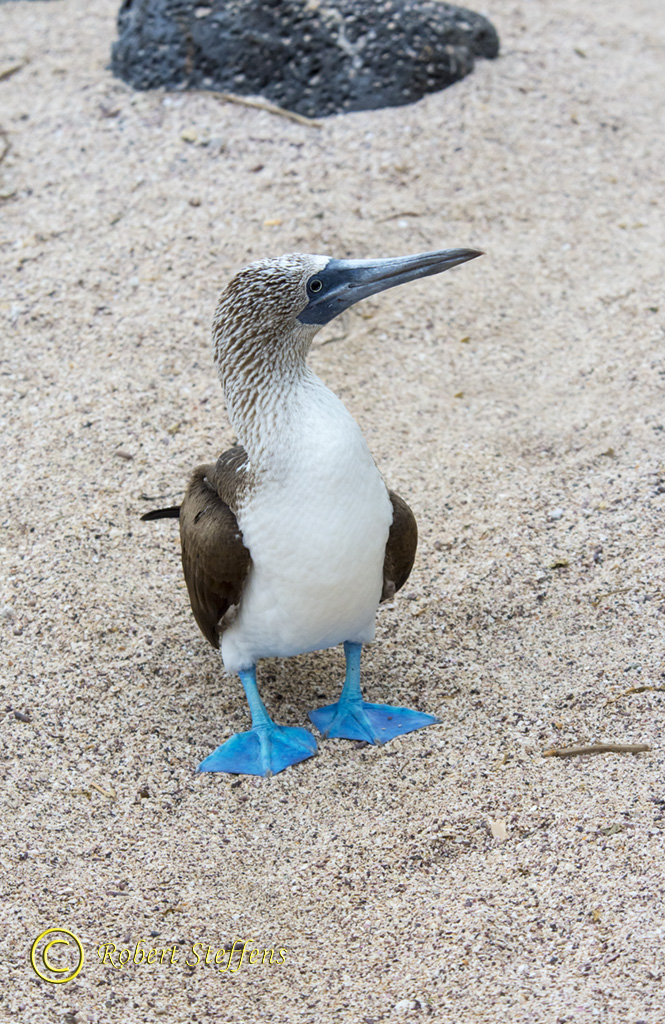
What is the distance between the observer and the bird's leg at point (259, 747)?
331 centimetres

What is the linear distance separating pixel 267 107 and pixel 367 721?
453cm

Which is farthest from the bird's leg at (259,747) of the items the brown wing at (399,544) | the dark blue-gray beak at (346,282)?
the dark blue-gray beak at (346,282)

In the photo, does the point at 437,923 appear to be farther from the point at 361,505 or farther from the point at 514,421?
the point at 514,421

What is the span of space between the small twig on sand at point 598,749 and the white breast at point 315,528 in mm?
739

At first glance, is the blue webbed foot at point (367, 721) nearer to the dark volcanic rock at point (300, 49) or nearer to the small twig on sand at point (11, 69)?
the dark volcanic rock at point (300, 49)

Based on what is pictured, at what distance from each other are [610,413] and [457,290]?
128 cm

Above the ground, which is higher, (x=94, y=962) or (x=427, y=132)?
(x=427, y=132)

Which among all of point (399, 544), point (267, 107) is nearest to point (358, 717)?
point (399, 544)

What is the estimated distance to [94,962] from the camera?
105 inches

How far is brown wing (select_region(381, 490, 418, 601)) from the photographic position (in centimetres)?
327

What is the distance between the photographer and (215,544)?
3.10m

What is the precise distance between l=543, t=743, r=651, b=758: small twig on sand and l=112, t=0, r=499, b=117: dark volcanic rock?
15.7ft

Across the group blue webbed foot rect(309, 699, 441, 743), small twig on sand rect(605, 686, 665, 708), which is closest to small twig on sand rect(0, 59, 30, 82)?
blue webbed foot rect(309, 699, 441, 743)

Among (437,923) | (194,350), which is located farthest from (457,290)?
(437,923)
